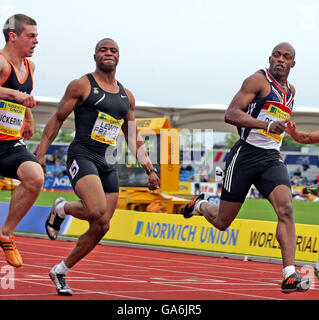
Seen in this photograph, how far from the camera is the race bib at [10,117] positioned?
24.0 ft

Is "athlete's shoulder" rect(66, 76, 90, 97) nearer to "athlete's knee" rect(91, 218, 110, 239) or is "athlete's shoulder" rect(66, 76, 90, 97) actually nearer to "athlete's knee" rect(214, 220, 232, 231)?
"athlete's knee" rect(91, 218, 110, 239)

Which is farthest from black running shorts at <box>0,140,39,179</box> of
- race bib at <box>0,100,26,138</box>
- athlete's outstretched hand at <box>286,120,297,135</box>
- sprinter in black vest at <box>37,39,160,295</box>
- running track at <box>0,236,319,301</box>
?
athlete's outstretched hand at <box>286,120,297,135</box>

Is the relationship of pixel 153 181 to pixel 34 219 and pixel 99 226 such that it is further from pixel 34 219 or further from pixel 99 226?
pixel 34 219

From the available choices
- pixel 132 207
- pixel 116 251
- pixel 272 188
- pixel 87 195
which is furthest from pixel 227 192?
pixel 132 207

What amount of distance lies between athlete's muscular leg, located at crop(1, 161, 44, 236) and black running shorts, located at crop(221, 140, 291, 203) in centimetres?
216

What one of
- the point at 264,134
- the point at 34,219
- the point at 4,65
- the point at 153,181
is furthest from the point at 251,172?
the point at 34,219

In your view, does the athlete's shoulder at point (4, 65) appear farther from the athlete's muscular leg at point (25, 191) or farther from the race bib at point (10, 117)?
the athlete's muscular leg at point (25, 191)

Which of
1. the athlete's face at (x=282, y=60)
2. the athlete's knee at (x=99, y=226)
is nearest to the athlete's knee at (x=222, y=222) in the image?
the athlete's knee at (x=99, y=226)

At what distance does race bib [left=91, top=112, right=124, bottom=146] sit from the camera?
7.79m

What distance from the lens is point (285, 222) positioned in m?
7.41

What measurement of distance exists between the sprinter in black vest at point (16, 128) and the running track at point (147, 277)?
80 cm

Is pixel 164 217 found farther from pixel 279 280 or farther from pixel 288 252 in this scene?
pixel 288 252

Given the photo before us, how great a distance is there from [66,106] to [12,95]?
1064 mm

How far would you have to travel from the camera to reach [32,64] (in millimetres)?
7762
